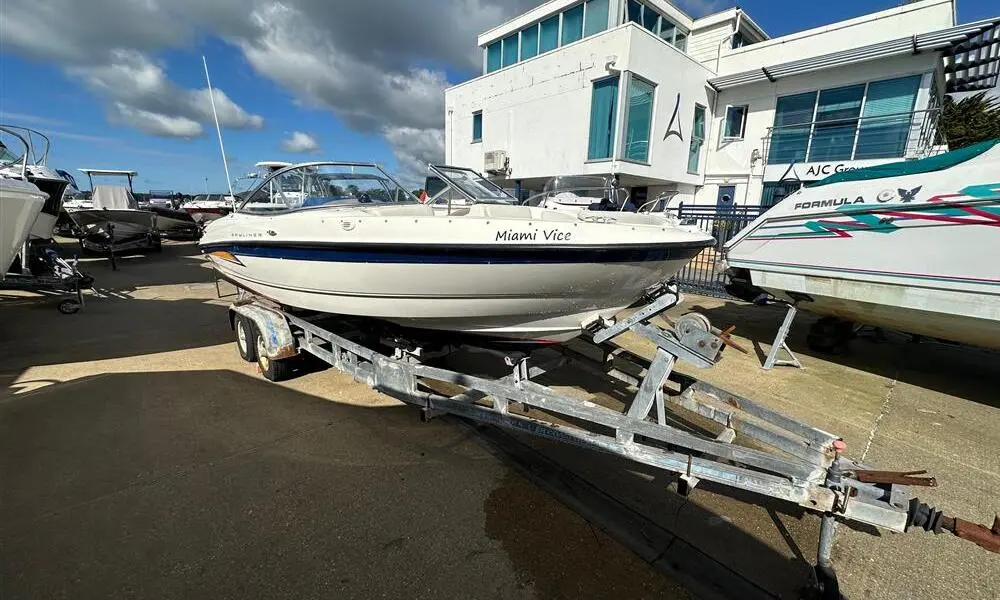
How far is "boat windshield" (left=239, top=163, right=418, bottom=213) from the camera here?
408cm

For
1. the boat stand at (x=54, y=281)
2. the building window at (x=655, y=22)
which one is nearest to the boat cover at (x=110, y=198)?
the boat stand at (x=54, y=281)

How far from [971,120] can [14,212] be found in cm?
3697

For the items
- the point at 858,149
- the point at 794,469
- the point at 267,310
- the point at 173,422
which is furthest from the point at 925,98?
the point at 173,422

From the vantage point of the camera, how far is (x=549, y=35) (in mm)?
15938

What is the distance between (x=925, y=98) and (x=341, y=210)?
15414 mm

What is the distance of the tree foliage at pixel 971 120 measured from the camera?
21.4 meters

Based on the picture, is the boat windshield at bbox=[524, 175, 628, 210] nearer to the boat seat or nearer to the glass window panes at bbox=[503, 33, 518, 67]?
the boat seat

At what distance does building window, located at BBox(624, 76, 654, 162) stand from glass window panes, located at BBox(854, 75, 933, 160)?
562 centimetres

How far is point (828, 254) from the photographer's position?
14.5 feet

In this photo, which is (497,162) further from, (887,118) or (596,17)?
(887,118)

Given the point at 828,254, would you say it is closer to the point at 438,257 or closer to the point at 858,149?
the point at 438,257

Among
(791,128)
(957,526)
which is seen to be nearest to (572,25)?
(791,128)

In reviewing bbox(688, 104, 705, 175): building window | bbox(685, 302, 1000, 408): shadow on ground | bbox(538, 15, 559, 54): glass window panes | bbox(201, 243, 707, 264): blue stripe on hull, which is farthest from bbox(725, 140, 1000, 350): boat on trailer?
bbox(538, 15, 559, 54): glass window panes

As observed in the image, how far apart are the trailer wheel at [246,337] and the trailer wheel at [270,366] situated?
0.43 ft
